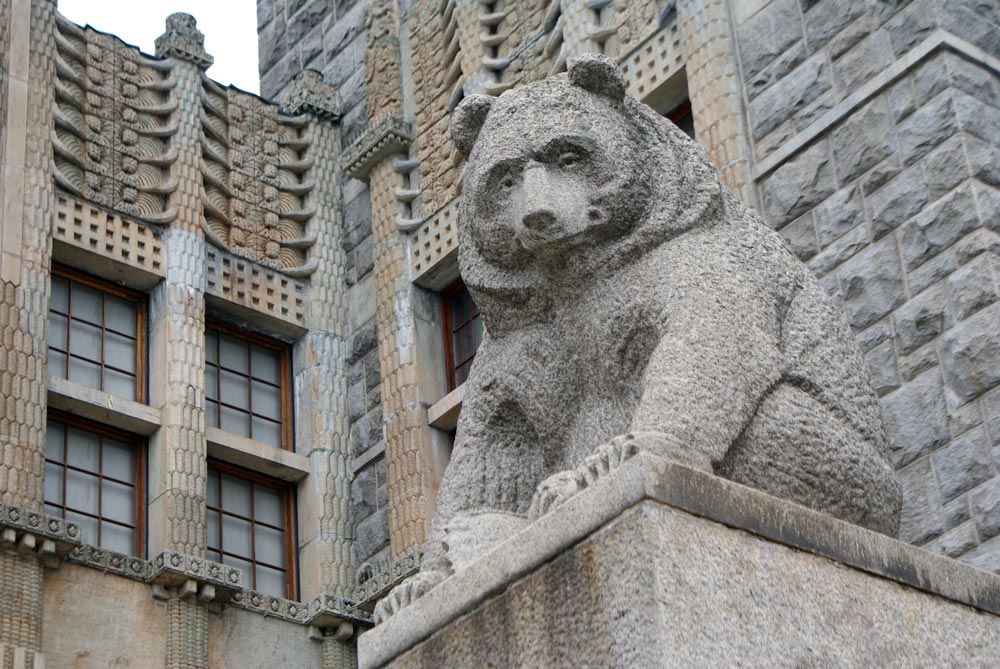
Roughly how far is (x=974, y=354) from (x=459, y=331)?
6.87m

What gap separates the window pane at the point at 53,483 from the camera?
47.6 feet

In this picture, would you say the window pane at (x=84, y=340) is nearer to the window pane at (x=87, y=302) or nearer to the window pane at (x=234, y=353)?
Result: the window pane at (x=87, y=302)

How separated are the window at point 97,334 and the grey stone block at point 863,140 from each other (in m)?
6.79

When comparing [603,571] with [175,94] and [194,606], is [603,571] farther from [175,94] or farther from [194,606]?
[175,94]

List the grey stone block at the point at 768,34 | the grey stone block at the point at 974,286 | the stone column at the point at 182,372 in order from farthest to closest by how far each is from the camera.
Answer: the stone column at the point at 182,372, the grey stone block at the point at 768,34, the grey stone block at the point at 974,286

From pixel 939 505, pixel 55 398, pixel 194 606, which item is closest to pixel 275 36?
pixel 55 398

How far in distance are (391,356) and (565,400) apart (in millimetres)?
10440

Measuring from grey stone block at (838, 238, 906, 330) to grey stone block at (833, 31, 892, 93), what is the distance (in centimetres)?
132

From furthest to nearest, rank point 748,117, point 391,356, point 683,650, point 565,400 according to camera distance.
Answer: point 391,356, point 748,117, point 565,400, point 683,650

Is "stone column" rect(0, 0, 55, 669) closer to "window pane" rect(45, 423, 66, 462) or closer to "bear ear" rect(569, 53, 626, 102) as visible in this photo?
"window pane" rect(45, 423, 66, 462)

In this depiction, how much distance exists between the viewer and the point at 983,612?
5250 millimetres

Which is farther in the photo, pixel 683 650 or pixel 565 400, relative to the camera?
pixel 565 400

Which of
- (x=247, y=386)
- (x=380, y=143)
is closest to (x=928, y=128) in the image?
(x=380, y=143)

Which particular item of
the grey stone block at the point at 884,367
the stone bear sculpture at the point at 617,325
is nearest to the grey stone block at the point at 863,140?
the grey stone block at the point at 884,367
